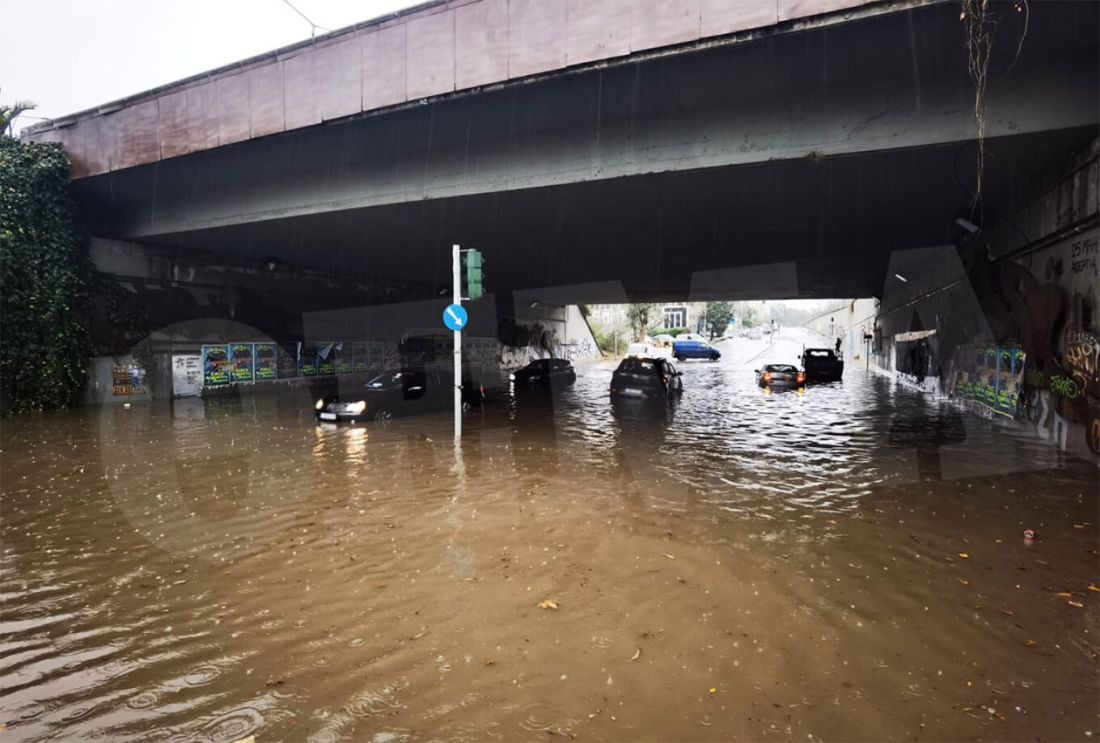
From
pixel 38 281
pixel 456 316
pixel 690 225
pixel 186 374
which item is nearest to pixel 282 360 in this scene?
pixel 186 374

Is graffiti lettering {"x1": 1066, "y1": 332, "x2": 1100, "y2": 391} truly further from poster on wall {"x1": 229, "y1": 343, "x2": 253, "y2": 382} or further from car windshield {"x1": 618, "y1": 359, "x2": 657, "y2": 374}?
poster on wall {"x1": 229, "y1": 343, "x2": 253, "y2": 382}

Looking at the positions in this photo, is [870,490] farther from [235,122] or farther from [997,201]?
[235,122]

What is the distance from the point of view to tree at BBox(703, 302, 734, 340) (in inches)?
3123

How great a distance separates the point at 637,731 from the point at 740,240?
16213 millimetres

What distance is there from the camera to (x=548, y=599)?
434cm

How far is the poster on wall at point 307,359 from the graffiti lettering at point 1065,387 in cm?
2451

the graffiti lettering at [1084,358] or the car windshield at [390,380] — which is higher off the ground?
the graffiti lettering at [1084,358]

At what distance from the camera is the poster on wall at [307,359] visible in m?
24.4

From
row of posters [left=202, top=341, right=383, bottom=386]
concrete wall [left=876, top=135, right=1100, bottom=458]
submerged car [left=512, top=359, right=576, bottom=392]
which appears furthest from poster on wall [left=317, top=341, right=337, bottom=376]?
concrete wall [left=876, top=135, right=1100, bottom=458]

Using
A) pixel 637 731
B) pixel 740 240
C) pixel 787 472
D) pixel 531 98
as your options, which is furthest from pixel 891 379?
pixel 637 731

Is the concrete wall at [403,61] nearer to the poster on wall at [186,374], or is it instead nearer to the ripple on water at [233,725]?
the poster on wall at [186,374]

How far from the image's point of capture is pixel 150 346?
18.6 m

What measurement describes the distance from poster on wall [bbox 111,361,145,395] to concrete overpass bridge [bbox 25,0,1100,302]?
4088 mm

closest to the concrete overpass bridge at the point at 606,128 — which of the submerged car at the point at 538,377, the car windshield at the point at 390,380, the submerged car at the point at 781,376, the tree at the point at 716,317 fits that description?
the car windshield at the point at 390,380
